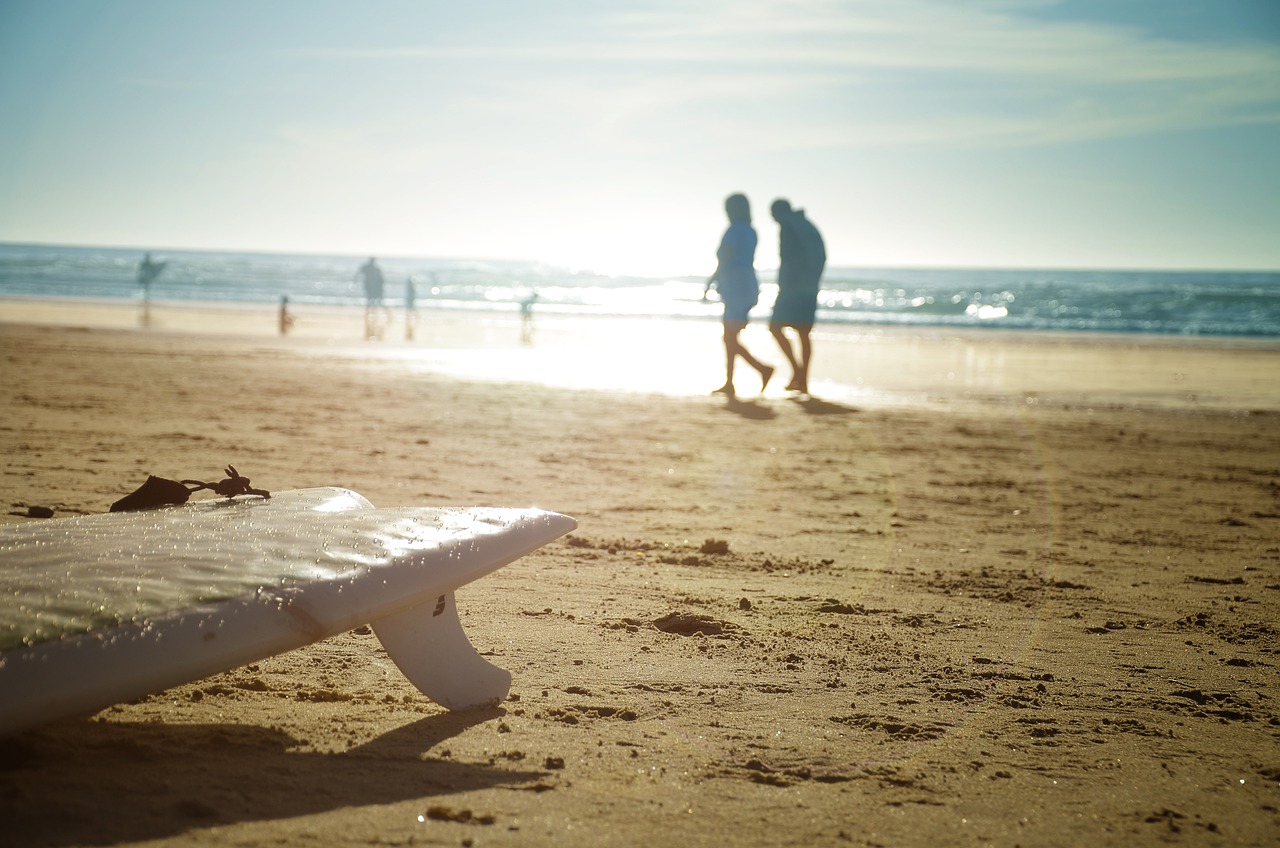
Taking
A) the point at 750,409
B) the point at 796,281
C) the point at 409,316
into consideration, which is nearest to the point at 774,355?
the point at 796,281

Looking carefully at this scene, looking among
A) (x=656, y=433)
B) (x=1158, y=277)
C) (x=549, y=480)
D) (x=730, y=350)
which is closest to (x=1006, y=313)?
(x=730, y=350)

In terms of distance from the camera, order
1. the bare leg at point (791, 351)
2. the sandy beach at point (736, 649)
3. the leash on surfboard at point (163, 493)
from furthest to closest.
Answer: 1. the bare leg at point (791, 351)
2. the leash on surfboard at point (163, 493)
3. the sandy beach at point (736, 649)

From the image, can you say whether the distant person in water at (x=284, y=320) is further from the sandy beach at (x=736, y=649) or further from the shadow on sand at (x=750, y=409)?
the shadow on sand at (x=750, y=409)

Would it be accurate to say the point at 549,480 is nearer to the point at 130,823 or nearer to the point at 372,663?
the point at 372,663

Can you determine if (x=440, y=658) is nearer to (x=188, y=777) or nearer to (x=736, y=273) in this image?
(x=188, y=777)

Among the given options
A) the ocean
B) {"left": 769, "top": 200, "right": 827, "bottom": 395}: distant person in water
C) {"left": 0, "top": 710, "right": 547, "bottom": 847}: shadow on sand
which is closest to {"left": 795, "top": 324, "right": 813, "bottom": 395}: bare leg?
{"left": 769, "top": 200, "right": 827, "bottom": 395}: distant person in water

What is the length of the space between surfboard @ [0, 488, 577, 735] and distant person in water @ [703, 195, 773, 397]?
1023 centimetres

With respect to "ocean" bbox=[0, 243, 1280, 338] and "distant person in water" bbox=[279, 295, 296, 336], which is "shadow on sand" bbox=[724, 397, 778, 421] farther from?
"ocean" bbox=[0, 243, 1280, 338]

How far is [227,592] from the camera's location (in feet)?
8.93

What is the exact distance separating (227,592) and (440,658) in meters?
0.67

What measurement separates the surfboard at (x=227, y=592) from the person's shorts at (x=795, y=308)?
35.6 feet

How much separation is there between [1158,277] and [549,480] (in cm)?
9039

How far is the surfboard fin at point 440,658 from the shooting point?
122 inches

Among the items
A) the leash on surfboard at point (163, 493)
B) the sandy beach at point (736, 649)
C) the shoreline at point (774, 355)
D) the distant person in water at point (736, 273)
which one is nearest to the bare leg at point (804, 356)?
the shoreline at point (774, 355)
